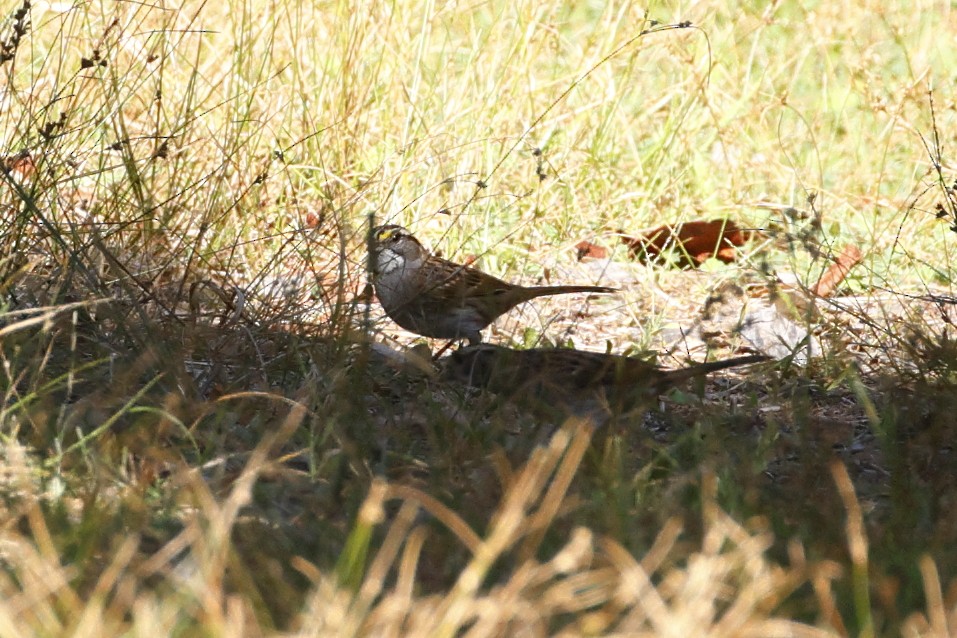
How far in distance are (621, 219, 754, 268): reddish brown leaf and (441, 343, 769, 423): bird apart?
2485 mm

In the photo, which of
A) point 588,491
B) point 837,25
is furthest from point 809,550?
point 837,25

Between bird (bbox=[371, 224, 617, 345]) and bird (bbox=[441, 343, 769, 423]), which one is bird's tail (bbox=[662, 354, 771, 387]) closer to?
bird (bbox=[441, 343, 769, 423])

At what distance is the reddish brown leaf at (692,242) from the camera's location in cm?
650

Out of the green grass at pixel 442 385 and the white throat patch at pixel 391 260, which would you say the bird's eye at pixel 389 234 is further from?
the green grass at pixel 442 385

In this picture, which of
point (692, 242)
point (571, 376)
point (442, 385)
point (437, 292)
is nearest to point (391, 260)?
point (437, 292)

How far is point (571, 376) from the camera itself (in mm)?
3879

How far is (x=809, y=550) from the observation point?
278 cm

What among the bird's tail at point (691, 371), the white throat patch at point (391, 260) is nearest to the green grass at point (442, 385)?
the bird's tail at point (691, 371)

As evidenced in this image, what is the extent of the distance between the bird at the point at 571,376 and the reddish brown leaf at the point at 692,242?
2.49 meters

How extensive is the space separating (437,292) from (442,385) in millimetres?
693

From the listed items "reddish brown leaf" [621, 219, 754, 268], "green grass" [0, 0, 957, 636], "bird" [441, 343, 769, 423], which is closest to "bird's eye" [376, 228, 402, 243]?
"green grass" [0, 0, 957, 636]

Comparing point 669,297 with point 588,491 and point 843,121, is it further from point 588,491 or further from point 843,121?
point 843,121

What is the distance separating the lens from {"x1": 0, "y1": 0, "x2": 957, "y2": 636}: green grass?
A: 2316 millimetres

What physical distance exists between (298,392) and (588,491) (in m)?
1.07
